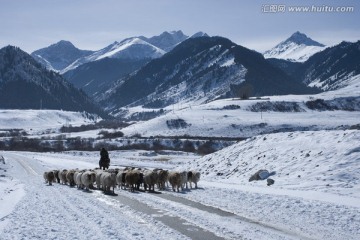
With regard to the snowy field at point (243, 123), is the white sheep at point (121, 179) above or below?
below

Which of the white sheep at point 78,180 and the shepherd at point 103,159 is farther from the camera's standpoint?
the shepherd at point 103,159

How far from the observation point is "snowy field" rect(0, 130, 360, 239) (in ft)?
56.6

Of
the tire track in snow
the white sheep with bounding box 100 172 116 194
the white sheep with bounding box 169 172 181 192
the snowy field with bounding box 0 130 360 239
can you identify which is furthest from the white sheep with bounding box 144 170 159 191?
the tire track in snow

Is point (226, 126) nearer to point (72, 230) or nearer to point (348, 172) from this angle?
point (348, 172)

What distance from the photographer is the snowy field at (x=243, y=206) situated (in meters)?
17.2

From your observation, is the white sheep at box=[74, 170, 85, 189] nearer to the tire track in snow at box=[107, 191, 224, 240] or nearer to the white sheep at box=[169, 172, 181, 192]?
the white sheep at box=[169, 172, 181, 192]

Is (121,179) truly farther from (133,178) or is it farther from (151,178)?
(151,178)

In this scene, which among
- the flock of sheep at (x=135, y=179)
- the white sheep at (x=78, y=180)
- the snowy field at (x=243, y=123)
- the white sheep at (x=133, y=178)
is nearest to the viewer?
the flock of sheep at (x=135, y=179)

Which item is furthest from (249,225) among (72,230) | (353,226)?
(72,230)

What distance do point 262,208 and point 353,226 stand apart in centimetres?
544

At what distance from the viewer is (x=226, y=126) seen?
174 m

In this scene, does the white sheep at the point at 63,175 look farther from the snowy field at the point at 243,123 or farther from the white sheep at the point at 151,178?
the snowy field at the point at 243,123

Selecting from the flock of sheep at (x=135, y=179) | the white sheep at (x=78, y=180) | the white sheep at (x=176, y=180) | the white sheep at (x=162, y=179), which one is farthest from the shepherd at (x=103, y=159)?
the white sheep at (x=176, y=180)

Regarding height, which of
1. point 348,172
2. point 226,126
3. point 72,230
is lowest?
point 72,230
